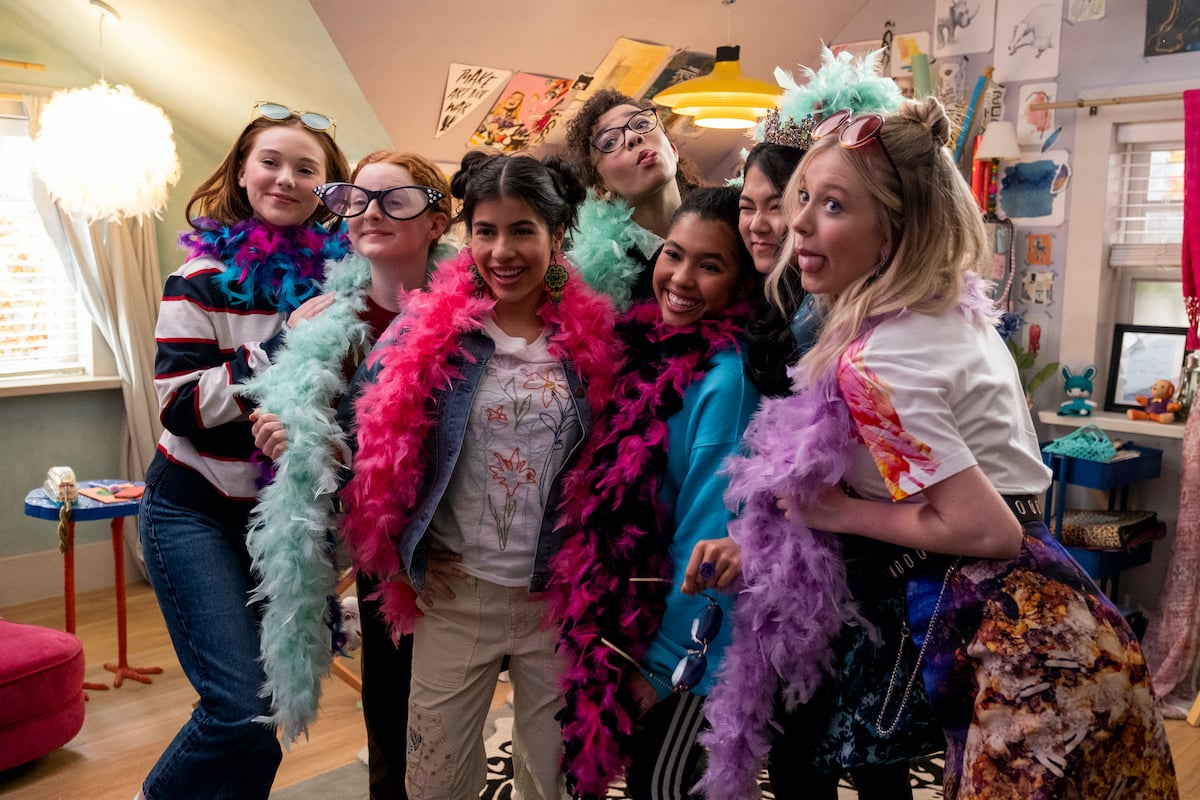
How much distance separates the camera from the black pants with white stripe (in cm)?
162

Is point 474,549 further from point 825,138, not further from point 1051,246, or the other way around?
point 1051,246

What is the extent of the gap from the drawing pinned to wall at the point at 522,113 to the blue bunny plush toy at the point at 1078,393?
2.42 metres

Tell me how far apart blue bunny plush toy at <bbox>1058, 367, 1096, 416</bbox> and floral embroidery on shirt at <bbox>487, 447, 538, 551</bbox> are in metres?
3.14

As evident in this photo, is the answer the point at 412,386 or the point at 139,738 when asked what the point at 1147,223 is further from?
the point at 139,738

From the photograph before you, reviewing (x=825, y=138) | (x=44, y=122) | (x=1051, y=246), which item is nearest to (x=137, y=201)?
(x=44, y=122)

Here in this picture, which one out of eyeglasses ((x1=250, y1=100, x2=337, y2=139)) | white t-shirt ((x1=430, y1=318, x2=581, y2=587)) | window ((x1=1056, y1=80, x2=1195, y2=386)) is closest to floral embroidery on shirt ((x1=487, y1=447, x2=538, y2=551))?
white t-shirt ((x1=430, y1=318, x2=581, y2=587))

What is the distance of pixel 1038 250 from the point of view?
4223mm

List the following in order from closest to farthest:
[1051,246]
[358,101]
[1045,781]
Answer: [1045,781] → [358,101] → [1051,246]

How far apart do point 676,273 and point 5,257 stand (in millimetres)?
3754

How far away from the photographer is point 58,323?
4422 mm

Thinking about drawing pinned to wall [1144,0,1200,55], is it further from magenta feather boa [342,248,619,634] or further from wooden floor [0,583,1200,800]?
magenta feather boa [342,248,619,634]

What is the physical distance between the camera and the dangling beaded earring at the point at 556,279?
1.80m

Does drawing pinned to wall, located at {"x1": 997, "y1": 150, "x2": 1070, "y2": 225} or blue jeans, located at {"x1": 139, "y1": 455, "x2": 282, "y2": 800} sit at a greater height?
drawing pinned to wall, located at {"x1": 997, "y1": 150, "x2": 1070, "y2": 225}

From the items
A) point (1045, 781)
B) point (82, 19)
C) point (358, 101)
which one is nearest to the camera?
point (1045, 781)
